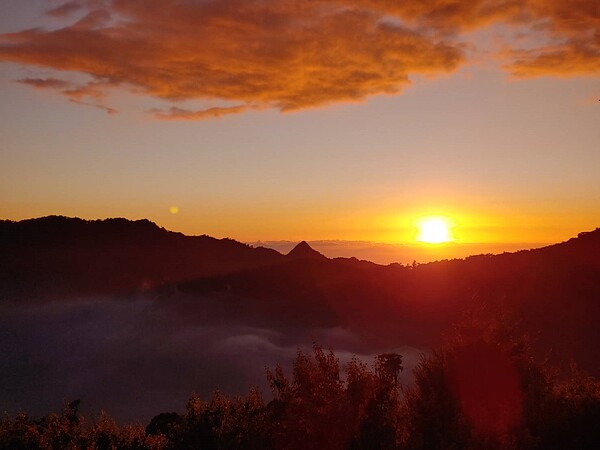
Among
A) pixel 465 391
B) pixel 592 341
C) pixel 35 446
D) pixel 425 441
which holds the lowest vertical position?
pixel 592 341

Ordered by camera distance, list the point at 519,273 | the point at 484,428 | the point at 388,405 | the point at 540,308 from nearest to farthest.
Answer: the point at 484,428 < the point at 388,405 < the point at 540,308 < the point at 519,273

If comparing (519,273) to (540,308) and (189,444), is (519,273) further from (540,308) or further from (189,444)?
(189,444)

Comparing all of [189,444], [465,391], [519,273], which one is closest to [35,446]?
[189,444]

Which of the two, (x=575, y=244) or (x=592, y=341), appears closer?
(x=592, y=341)

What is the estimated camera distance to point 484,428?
67.3 ft

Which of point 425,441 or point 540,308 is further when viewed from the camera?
point 540,308

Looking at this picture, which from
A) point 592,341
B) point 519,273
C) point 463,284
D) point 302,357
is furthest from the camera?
point 463,284

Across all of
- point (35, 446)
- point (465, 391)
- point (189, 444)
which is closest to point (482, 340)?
point (465, 391)

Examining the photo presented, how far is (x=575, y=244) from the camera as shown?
176m

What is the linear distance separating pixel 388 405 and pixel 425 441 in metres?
1.91

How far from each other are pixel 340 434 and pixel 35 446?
1349 centimetres

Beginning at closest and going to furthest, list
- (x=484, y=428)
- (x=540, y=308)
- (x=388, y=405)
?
(x=484, y=428) < (x=388, y=405) < (x=540, y=308)

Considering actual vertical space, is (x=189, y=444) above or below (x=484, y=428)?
below

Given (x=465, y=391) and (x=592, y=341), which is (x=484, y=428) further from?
(x=592, y=341)
